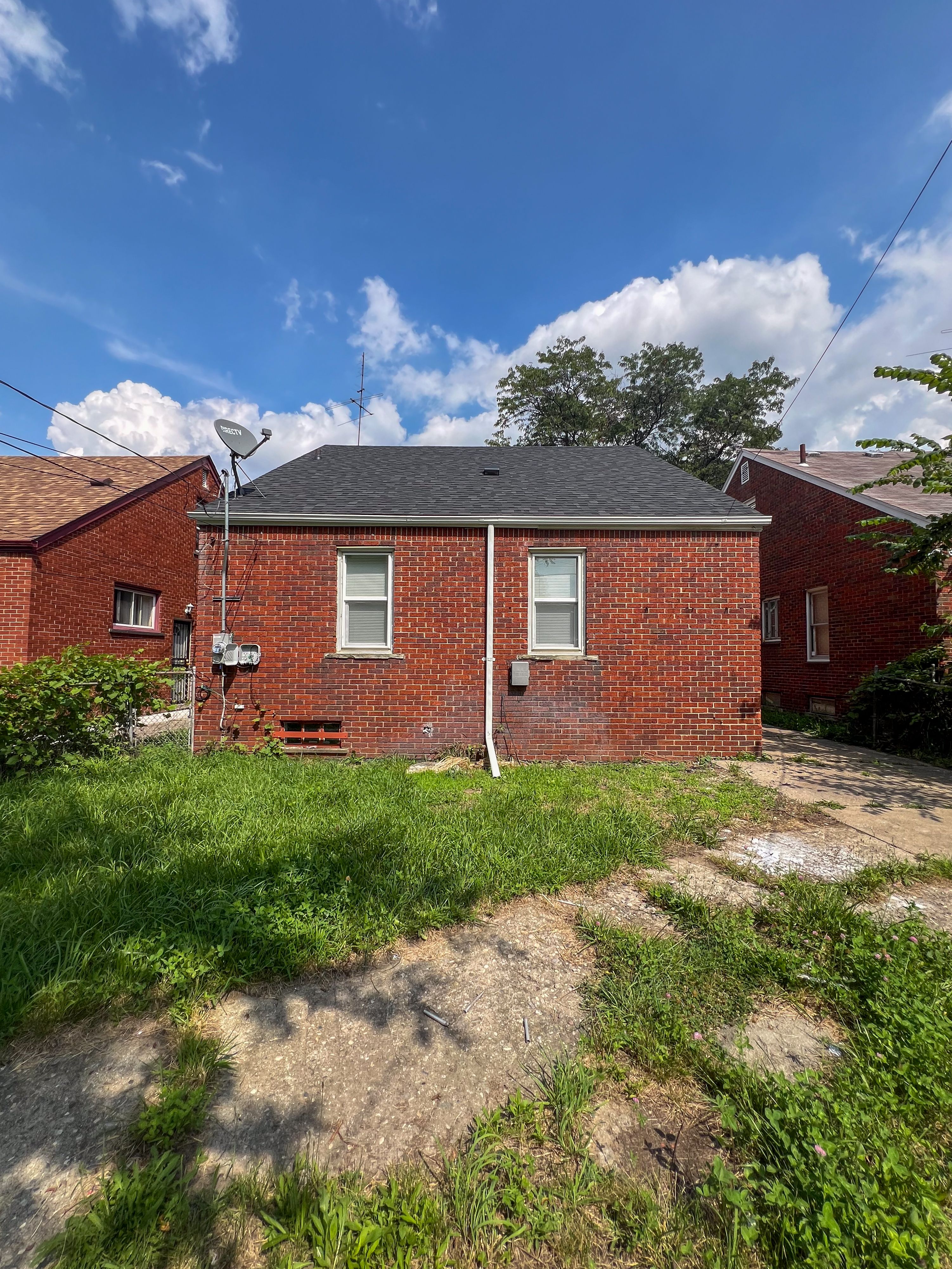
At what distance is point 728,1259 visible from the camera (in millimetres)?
1380

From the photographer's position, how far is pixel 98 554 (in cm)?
1134

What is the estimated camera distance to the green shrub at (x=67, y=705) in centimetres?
560

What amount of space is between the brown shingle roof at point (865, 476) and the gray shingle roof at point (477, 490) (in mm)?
3827

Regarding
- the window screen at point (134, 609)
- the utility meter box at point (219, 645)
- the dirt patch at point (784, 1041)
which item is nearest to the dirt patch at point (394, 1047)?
the dirt patch at point (784, 1041)

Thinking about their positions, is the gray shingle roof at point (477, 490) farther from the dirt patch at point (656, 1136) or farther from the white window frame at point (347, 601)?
the dirt patch at point (656, 1136)

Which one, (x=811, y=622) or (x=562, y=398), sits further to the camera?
(x=562, y=398)

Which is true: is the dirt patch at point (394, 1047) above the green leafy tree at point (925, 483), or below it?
below

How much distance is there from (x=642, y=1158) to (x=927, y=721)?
9054mm

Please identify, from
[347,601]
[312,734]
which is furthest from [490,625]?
[312,734]

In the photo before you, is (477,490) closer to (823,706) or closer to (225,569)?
(225,569)

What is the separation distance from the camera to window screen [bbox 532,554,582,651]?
735cm

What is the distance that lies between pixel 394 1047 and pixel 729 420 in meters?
29.8

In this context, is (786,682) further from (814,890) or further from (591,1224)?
(591,1224)

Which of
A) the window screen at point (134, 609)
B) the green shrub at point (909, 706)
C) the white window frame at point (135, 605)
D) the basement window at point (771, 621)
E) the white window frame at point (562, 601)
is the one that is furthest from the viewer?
the basement window at point (771, 621)
